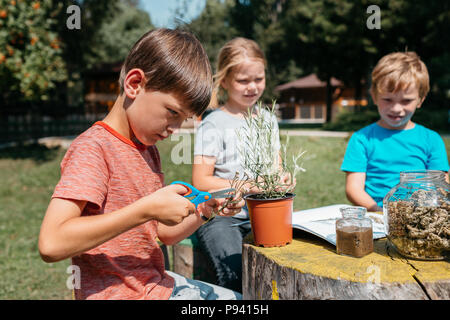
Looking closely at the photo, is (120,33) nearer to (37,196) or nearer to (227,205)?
(37,196)

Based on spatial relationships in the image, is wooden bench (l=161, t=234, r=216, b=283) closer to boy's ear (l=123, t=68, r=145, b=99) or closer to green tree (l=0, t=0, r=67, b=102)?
boy's ear (l=123, t=68, r=145, b=99)

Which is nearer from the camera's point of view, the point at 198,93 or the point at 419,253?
the point at 419,253

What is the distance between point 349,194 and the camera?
110 inches

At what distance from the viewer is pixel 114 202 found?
1.66 metres

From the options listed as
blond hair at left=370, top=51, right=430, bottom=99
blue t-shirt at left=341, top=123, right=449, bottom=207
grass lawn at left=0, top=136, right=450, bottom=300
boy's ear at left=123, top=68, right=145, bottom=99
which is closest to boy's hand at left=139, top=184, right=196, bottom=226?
boy's ear at left=123, top=68, right=145, bottom=99

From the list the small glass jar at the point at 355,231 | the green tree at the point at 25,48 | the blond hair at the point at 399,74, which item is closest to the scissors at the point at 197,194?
the small glass jar at the point at 355,231

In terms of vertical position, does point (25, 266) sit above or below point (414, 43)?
below

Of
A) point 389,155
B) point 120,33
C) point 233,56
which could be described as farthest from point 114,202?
point 120,33

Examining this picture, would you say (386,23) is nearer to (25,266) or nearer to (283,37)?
(283,37)

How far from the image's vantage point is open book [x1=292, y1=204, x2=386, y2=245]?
186 centimetres

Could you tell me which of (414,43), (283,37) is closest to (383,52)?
(414,43)

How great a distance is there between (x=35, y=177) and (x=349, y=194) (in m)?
8.90

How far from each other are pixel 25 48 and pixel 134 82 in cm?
984

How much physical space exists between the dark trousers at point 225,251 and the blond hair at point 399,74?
148 cm
